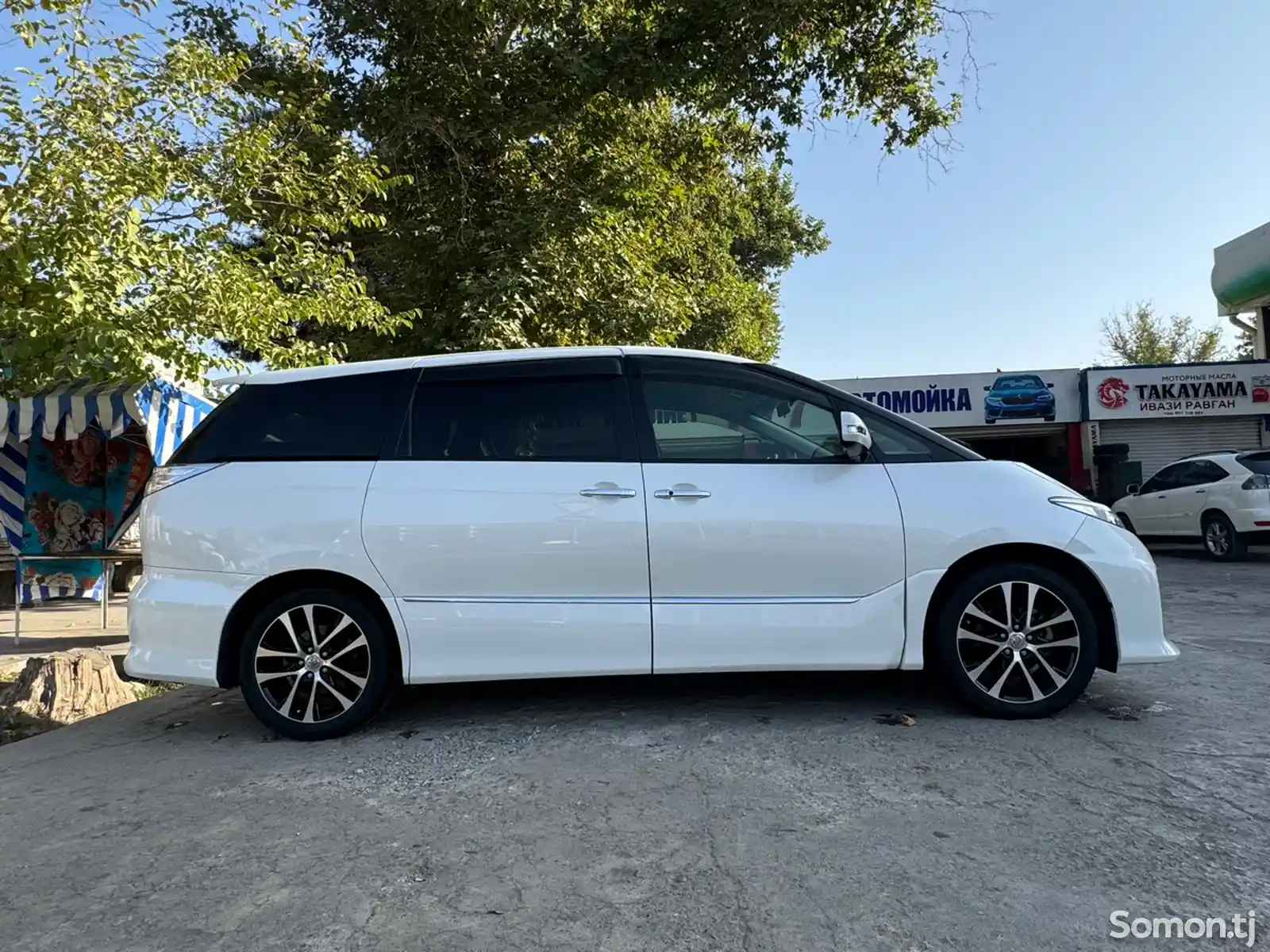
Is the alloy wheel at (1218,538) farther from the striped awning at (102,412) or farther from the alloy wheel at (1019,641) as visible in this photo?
the striped awning at (102,412)

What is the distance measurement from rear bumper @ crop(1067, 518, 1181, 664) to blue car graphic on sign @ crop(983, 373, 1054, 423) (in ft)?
55.7

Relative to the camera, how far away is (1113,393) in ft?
62.7

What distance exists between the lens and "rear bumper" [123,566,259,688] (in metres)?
4.02

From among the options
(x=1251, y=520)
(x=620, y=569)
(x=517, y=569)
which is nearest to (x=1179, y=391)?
(x=1251, y=520)

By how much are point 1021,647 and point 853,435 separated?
129 cm

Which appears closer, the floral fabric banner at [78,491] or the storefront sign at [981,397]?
the floral fabric banner at [78,491]

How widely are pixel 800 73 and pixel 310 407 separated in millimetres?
7807

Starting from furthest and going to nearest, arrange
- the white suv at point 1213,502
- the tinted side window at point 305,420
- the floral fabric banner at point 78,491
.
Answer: the white suv at point 1213,502
the floral fabric banner at point 78,491
the tinted side window at point 305,420

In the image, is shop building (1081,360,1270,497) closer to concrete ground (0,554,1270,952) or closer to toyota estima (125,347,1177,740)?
concrete ground (0,554,1270,952)

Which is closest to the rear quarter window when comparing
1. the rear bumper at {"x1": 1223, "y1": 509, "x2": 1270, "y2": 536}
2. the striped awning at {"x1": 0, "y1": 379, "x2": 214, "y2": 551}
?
the rear bumper at {"x1": 1223, "y1": 509, "x2": 1270, "y2": 536}

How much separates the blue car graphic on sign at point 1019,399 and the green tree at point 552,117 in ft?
34.7

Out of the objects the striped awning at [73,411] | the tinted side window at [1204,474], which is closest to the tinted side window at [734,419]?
the striped awning at [73,411]

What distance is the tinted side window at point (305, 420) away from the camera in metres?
4.19

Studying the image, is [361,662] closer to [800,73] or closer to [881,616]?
[881,616]
